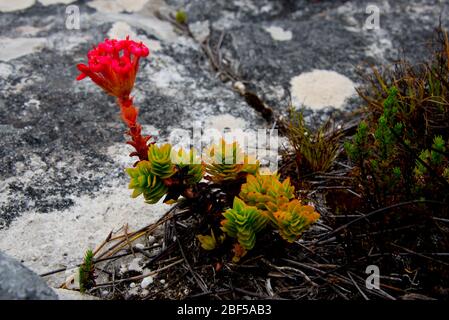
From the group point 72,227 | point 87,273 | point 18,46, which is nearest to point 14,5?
point 18,46

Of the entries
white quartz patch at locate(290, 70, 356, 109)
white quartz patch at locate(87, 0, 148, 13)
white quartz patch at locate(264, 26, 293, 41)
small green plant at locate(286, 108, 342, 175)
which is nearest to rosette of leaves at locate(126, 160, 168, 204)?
small green plant at locate(286, 108, 342, 175)

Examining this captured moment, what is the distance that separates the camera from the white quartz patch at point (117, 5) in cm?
397

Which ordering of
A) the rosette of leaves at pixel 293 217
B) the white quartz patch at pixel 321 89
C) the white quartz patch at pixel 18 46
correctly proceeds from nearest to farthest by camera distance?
the rosette of leaves at pixel 293 217 → the white quartz patch at pixel 321 89 → the white quartz patch at pixel 18 46

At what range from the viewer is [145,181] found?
1.80m

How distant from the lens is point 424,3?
4.05 metres

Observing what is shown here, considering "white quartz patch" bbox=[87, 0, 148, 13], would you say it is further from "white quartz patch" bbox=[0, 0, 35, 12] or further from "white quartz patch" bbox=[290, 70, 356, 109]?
"white quartz patch" bbox=[290, 70, 356, 109]

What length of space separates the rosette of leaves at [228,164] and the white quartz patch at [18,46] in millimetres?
Result: 2066

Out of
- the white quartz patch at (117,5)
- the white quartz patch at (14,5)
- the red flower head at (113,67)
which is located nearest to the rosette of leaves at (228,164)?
the red flower head at (113,67)

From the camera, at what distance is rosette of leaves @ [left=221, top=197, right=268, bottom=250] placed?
1787 millimetres

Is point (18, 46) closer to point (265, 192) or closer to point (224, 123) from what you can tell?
point (224, 123)

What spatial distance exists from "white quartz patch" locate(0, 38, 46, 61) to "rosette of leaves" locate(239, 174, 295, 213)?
225 cm

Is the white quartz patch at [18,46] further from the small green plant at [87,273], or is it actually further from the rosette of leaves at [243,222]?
the rosette of leaves at [243,222]

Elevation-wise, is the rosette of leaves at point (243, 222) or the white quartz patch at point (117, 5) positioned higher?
the white quartz patch at point (117, 5)
